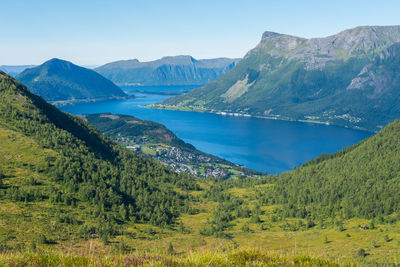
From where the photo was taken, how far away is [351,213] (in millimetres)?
108188

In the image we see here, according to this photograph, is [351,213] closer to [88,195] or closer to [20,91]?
[88,195]

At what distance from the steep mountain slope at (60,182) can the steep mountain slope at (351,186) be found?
54.8 m

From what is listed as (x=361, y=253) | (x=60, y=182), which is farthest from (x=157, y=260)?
(x=60, y=182)

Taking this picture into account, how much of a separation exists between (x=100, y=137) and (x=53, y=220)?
320 ft

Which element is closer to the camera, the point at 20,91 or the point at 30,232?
the point at 30,232

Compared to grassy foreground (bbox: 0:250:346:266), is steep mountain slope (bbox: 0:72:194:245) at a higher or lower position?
lower

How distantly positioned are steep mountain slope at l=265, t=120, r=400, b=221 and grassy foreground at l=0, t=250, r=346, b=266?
347 feet

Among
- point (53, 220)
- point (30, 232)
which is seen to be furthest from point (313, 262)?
point (53, 220)

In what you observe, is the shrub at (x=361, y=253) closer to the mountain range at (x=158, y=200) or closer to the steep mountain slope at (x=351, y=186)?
the mountain range at (x=158, y=200)

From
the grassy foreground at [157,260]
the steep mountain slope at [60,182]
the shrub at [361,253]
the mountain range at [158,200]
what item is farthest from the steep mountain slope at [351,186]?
the grassy foreground at [157,260]

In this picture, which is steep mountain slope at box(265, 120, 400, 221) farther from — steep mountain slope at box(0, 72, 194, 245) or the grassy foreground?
the grassy foreground

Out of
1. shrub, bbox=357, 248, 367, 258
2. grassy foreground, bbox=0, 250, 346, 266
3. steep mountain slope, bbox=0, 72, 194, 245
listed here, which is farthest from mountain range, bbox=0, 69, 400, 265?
grassy foreground, bbox=0, 250, 346, 266

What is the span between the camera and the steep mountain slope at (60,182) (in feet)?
248

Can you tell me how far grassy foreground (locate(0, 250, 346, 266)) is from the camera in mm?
10555
